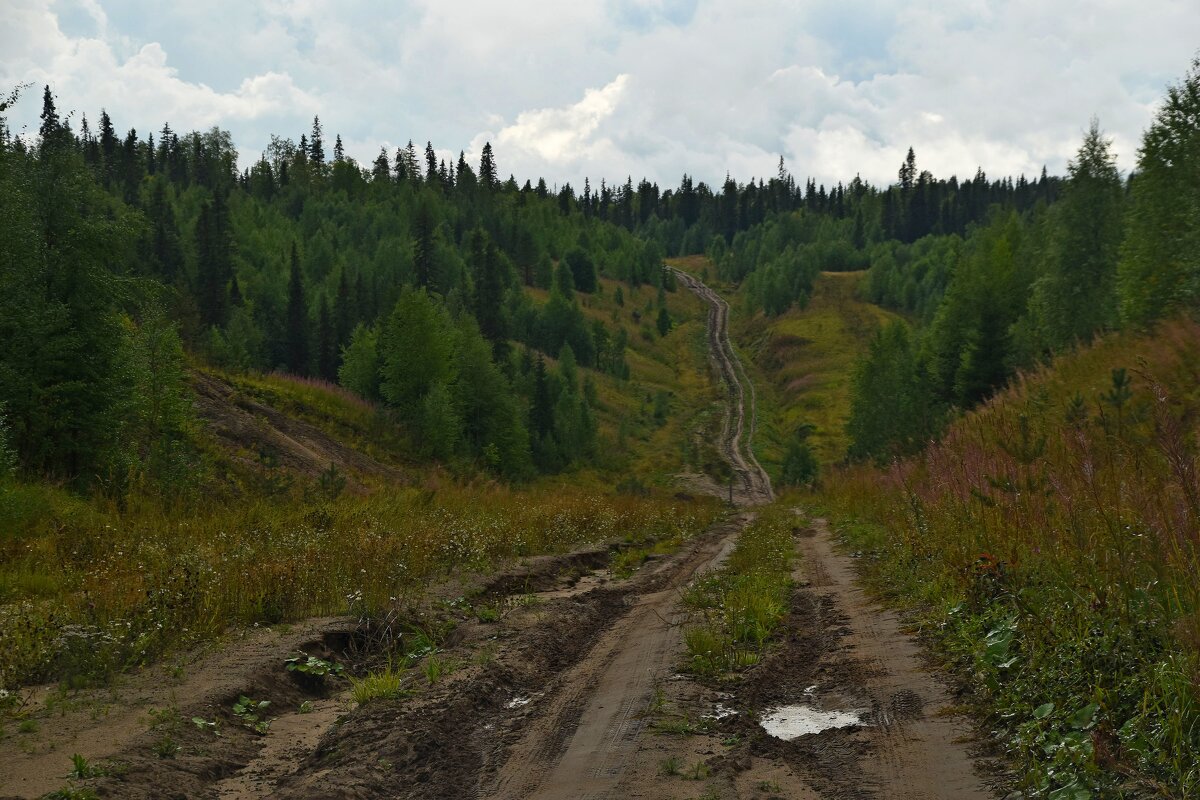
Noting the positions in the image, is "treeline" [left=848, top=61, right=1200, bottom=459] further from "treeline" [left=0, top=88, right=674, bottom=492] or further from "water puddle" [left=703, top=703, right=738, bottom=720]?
"treeline" [left=0, top=88, right=674, bottom=492]

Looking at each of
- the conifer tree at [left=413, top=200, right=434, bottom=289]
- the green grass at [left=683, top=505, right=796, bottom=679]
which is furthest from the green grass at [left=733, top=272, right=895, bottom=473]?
the green grass at [left=683, top=505, right=796, bottom=679]

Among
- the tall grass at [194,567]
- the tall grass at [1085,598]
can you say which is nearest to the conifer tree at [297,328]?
the tall grass at [194,567]

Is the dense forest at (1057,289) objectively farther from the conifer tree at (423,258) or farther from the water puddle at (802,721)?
the conifer tree at (423,258)

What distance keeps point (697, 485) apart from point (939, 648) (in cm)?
5355

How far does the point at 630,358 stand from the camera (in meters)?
114

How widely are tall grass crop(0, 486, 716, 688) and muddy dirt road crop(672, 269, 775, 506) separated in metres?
38.7

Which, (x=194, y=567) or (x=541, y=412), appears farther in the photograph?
(x=541, y=412)

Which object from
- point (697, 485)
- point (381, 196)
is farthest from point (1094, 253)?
point (381, 196)

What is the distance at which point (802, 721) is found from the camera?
544cm

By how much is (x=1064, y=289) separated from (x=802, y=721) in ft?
130

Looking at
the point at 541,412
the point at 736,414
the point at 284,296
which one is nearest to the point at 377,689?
the point at 541,412

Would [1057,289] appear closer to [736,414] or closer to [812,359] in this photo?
[736,414]

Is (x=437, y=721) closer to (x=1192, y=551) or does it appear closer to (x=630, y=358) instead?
(x=1192, y=551)

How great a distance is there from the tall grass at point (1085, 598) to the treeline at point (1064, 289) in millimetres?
12972
